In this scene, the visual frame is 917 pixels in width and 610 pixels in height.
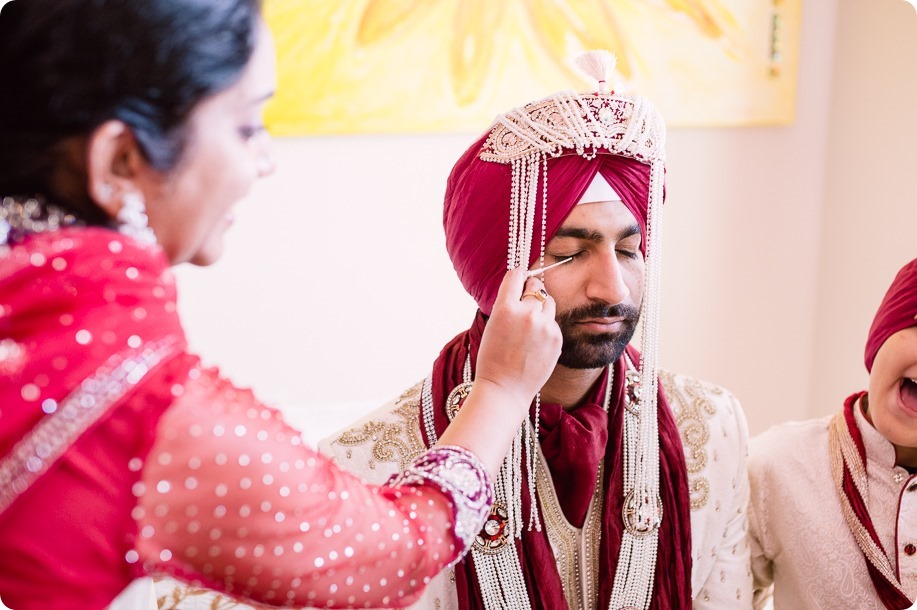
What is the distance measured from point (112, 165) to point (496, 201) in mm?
856

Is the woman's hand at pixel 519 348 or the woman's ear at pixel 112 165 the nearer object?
the woman's ear at pixel 112 165

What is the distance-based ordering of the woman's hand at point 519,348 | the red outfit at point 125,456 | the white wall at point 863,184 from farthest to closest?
the white wall at point 863,184 → the woman's hand at point 519,348 → the red outfit at point 125,456

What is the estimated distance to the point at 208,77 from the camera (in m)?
0.74

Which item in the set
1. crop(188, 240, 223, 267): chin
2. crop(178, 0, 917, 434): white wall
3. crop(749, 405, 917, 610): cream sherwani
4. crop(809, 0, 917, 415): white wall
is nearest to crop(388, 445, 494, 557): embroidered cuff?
crop(188, 240, 223, 267): chin

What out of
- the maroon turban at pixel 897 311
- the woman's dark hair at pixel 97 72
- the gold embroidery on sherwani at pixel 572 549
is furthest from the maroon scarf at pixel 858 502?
the woman's dark hair at pixel 97 72

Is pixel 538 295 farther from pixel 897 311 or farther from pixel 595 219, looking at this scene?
pixel 897 311

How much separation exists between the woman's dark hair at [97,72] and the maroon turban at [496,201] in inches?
32.0

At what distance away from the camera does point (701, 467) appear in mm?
1639

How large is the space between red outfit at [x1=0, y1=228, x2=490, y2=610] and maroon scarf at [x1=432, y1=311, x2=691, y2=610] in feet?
2.56

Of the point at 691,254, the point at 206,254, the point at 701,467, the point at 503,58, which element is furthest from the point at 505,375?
the point at 691,254

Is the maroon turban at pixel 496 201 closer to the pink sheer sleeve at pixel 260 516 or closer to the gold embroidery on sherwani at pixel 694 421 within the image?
the gold embroidery on sherwani at pixel 694 421

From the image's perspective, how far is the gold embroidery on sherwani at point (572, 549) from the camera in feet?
5.06

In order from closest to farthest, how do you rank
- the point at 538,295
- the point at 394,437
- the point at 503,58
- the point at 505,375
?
the point at 505,375 → the point at 538,295 → the point at 394,437 → the point at 503,58

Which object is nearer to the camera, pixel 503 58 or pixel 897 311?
pixel 897 311
